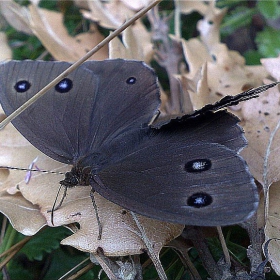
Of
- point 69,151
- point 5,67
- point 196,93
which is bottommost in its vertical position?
point 196,93

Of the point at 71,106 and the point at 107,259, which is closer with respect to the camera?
the point at 107,259

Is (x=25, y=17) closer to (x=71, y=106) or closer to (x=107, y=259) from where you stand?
(x=71, y=106)

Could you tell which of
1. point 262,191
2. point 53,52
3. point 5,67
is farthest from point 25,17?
point 262,191

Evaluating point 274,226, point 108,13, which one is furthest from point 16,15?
point 274,226

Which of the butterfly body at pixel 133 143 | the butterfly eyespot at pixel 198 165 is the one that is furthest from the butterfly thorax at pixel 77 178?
the butterfly eyespot at pixel 198 165

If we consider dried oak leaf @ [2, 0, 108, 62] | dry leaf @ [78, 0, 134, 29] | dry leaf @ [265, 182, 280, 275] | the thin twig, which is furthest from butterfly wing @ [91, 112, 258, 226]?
dry leaf @ [78, 0, 134, 29]

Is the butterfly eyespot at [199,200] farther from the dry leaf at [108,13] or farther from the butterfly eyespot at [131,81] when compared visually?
the dry leaf at [108,13]

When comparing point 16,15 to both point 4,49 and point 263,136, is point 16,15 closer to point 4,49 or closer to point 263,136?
point 4,49
